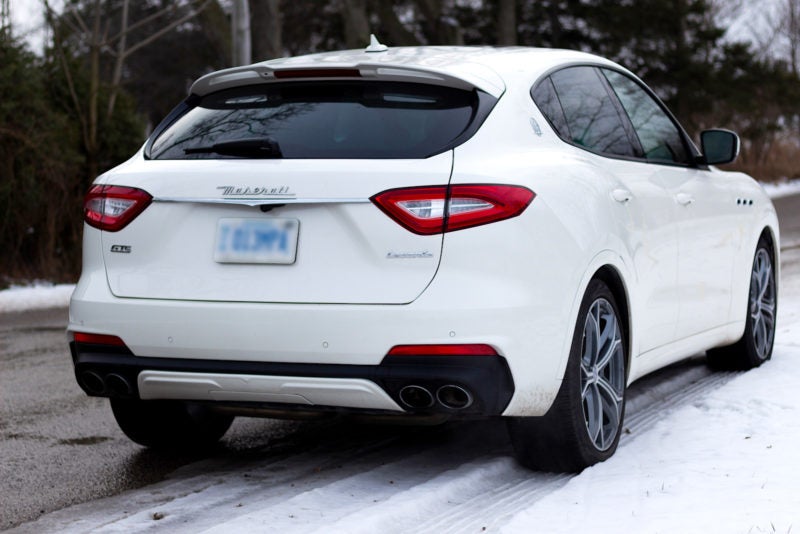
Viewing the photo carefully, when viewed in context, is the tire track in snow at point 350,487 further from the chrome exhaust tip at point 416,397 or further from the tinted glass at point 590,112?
the tinted glass at point 590,112

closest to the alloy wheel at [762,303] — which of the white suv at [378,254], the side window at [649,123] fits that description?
the side window at [649,123]

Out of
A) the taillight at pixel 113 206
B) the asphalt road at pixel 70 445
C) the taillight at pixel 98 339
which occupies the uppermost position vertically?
the taillight at pixel 113 206

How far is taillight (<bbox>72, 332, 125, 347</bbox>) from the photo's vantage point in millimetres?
4543

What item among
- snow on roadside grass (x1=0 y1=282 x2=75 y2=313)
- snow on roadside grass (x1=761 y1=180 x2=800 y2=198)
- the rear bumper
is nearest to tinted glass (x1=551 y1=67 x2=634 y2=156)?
the rear bumper

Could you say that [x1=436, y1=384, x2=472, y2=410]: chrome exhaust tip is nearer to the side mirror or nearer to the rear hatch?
the rear hatch

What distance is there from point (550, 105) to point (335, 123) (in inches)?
38.4

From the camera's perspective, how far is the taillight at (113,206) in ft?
15.0

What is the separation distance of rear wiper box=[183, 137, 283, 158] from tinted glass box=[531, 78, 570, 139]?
3.53ft

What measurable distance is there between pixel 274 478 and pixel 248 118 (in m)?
1.42

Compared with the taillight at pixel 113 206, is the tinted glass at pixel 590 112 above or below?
above

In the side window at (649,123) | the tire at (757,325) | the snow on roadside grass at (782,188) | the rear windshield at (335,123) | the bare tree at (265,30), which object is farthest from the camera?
the snow on roadside grass at (782,188)

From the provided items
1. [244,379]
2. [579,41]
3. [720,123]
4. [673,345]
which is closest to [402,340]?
[244,379]

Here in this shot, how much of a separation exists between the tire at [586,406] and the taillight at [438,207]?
0.68 meters

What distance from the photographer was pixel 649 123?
600 centimetres
